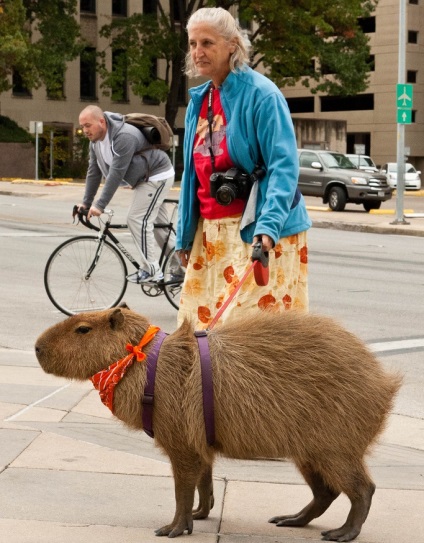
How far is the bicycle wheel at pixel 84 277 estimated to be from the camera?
10.5 metres

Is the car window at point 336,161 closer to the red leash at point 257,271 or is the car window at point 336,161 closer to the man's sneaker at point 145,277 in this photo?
the man's sneaker at point 145,277

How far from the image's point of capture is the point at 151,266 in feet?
33.0

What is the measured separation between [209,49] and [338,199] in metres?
26.7

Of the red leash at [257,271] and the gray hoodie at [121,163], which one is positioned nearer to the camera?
the red leash at [257,271]

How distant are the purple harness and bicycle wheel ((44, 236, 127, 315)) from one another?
6.29m

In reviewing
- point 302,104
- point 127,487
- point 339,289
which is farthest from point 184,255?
point 302,104

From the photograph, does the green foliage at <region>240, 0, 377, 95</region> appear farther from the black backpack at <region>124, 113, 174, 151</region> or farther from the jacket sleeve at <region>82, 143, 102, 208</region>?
the jacket sleeve at <region>82, 143, 102, 208</region>

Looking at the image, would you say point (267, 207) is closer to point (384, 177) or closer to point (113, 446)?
point (113, 446)

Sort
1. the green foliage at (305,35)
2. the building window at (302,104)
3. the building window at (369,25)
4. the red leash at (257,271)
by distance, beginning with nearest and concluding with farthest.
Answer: the red leash at (257,271) < the green foliage at (305,35) < the building window at (369,25) < the building window at (302,104)

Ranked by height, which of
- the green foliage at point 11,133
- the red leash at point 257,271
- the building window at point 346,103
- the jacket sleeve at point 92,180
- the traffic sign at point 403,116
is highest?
the building window at point 346,103

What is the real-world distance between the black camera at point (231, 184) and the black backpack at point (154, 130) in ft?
15.6

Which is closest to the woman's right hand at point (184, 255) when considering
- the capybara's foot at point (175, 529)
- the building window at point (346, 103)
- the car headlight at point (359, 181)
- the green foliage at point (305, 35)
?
the capybara's foot at point (175, 529)

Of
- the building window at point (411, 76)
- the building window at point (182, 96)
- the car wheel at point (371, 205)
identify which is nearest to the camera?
the car wheel at point (371, 205)

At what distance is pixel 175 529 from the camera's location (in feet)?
13.9
